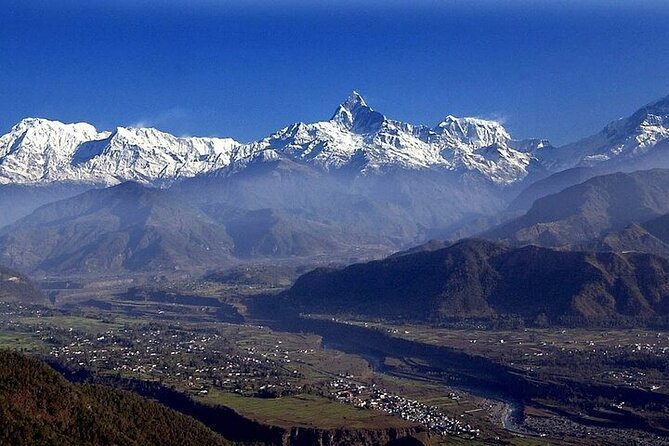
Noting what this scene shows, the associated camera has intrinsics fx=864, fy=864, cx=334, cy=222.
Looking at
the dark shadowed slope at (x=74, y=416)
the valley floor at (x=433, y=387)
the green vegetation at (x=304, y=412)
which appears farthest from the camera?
the valley floor at (x=433, y=387)

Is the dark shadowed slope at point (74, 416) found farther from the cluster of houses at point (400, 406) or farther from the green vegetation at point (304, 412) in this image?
the cluster of houses at point (400, 406)

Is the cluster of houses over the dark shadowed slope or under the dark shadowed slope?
under

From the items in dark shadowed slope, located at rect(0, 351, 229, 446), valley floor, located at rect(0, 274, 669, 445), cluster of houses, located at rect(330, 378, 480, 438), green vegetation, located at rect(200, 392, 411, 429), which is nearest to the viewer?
dark shadowed slope, located at rect(0, 351, 229, 446)

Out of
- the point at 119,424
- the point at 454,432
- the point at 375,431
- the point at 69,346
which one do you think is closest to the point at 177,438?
the point at 119,424

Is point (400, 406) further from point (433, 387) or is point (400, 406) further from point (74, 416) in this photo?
point (74, 416)

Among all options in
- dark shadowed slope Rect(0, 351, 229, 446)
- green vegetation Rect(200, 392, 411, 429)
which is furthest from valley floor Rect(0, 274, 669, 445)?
dark shadowed slope Rect(0, 351, 229, 446)

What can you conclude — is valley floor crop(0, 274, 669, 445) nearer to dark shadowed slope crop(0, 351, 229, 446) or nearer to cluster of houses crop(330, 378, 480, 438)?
cluster of houses crop(330, 378, 480, 438)

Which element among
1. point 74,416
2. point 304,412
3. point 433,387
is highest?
point 74,416

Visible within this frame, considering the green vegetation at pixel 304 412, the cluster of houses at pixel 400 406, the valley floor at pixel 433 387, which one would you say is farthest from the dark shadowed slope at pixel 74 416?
the cluster of houses at pixel 400 406

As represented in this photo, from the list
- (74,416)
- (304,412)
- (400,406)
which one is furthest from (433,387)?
(74,416)
